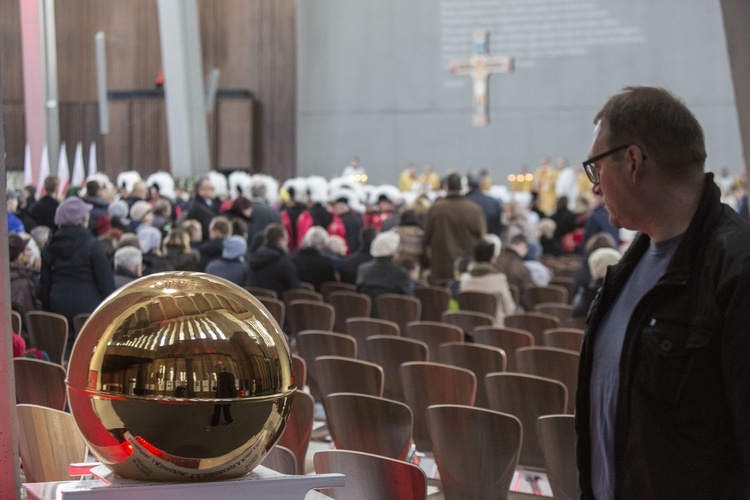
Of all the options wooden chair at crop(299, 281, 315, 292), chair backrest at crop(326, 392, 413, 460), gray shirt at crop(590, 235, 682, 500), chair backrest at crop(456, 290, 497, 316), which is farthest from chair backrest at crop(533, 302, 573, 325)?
gray shirt at crop(590, 235, 682, 500)

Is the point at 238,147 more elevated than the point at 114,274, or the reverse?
the point at 238,147

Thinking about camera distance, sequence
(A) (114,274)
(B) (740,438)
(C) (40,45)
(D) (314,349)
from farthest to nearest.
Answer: (C) (40,45) → (A) (114,274) → (D) (314,349) → (B) (740,438)

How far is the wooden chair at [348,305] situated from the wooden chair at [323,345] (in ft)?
6.16

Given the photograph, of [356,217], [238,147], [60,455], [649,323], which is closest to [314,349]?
[60,455]

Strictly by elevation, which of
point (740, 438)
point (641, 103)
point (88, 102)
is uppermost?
point (88, 102)

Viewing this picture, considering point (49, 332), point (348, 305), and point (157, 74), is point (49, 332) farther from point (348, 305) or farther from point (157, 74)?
point (157, 74)

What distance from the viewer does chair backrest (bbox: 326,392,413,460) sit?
356cm

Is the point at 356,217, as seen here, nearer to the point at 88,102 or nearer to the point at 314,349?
the point at 314,349

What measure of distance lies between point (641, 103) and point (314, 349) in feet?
11.9

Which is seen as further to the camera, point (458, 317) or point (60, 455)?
point (458, 317)

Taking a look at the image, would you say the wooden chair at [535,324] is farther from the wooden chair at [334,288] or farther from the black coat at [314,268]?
the black coat at [314,268]

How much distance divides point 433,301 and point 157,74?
53.7 feet

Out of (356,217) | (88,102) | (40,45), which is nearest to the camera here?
(356,217)

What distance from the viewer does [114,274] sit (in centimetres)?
647
